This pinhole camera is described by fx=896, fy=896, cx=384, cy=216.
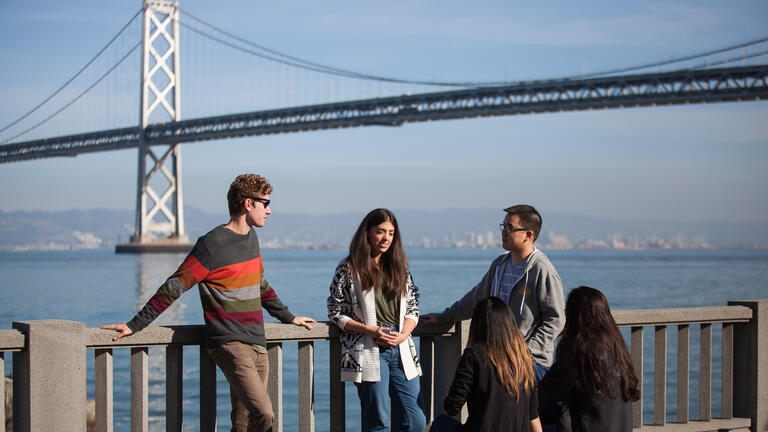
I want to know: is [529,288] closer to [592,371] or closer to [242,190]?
[592,371]

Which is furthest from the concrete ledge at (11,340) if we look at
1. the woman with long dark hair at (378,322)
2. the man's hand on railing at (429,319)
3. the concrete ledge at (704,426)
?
the concrete ledge at (704,426)

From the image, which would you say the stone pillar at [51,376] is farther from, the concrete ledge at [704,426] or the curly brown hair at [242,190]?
the concrete ledge at [704,426]

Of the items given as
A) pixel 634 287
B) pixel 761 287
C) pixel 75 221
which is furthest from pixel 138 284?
pixel 75 221

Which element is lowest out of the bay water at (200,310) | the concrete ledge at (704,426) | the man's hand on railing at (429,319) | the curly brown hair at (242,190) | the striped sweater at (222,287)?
the bay water at (200,310)

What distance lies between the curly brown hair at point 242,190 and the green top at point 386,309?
607 millimetres

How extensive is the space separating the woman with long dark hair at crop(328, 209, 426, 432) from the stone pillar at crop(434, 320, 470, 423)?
292 millimetres

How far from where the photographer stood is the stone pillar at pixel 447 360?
12.5 ft

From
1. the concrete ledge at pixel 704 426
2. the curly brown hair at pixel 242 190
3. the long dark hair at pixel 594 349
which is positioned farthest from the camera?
the concrete ledge at pixel 704 426

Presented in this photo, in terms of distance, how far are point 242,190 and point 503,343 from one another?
1.12 meters

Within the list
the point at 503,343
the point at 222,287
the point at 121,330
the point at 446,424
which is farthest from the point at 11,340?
the point at 503,343

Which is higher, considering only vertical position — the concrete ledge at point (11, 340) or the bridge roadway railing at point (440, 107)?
the bridge roadway railing at point (440, 107)

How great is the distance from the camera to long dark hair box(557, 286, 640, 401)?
3.11 m

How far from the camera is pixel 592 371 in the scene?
311cm

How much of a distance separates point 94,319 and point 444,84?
32.9m
